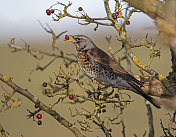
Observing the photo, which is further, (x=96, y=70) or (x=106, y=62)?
(x=106, y=62)

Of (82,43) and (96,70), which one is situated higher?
(82,43)

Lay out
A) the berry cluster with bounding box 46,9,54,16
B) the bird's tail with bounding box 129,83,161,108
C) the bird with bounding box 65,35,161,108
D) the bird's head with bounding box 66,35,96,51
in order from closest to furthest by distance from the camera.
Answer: the bird's tail with bounding box 129,83,161,108
the berry cluster with bounding box 46,9,54,16
the bird with bounding box 65,35,161,108
the bird's head with bounding box 66,35,96,51

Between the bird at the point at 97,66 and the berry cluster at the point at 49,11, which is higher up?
the berry cluster at the point at 49,11

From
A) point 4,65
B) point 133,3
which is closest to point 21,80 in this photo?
point 4,65

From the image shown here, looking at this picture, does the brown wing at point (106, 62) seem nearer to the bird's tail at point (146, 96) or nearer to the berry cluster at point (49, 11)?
the bird's tail at point (146, 96)

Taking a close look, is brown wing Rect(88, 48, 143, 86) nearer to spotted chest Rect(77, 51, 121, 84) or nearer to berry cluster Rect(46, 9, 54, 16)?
spotted chest Rect(77, 51, 121, 84)

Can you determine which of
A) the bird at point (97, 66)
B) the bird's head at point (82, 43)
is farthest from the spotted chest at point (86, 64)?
the bird's head at point (82, 43)

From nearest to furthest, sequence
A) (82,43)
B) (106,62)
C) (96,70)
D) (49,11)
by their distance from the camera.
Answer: (49,11), (96,70), (106,62), (82,43)

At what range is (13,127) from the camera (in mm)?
13258

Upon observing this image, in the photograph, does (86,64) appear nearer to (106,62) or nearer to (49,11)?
(106,62)

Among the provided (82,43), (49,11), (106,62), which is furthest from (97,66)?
(49,11)

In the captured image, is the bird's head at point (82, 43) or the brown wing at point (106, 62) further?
the bird's head at point (82, 43)

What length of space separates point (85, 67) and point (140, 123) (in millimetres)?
8984

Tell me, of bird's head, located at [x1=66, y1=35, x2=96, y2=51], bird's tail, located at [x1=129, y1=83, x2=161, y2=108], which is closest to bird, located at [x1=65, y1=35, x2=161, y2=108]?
bird's head, located at [x1=66, y1=35, x2=96, y2=51]
